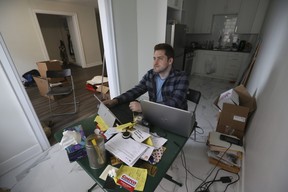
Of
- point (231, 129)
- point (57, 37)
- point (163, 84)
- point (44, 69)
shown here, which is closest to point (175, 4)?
point (163, 84)

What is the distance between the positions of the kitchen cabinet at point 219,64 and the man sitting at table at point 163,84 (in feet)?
10.7

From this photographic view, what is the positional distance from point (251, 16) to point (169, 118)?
4.35 m

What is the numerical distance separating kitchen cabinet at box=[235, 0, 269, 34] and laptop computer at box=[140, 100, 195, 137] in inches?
165

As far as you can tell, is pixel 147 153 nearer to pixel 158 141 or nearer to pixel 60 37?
pixel 158 141

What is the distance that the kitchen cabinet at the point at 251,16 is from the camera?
341 cm

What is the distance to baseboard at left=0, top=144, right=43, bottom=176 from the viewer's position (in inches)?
62.6

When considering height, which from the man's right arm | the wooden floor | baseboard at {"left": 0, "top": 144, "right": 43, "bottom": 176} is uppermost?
the man's right arm

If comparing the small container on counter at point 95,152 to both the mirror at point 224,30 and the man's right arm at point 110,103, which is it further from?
the mirror at point 224,30

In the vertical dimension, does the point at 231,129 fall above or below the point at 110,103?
below

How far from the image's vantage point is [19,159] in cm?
168

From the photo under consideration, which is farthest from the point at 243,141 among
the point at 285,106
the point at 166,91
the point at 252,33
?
the point at 252,33

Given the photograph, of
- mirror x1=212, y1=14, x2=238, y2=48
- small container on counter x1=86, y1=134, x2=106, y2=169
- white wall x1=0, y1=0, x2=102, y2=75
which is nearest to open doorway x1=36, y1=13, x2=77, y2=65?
white wall x1=0, y1=0, x2=102, y2=75

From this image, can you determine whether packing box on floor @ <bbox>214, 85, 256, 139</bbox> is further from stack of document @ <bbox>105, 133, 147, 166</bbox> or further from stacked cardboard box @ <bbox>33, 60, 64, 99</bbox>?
stacked cardboard box @ <bbox>33, 60, 64, 99</bbox>

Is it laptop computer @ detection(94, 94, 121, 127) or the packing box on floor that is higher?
laptop computer @ detection(94, 94, 121, 127)
